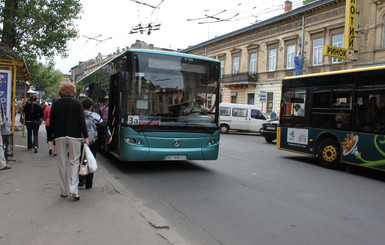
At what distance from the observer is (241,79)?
35.2 m

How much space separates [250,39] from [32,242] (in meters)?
34.2

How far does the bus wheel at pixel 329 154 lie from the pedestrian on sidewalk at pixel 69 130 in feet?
22.9

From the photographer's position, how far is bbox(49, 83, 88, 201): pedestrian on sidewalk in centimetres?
498

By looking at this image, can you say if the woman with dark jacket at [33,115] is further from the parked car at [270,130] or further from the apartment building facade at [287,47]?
the apartment building facade at [287,47]

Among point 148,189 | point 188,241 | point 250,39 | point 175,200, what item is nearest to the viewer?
point 188,241

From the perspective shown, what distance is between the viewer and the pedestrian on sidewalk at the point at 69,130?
16.4 ft

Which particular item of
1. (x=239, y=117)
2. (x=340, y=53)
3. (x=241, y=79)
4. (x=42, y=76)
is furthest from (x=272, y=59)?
(x=42, y=76)

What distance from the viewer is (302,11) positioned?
92.4ft

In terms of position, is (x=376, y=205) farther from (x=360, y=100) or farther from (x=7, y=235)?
(x=7, y=235)

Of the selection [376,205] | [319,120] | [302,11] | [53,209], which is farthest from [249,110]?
[53,209]

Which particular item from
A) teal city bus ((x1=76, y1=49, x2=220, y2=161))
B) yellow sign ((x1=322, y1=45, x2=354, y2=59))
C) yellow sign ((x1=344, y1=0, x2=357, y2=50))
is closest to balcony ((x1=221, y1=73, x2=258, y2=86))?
yellow sign ((x1=344, y1=0, x2=357, y2=50))

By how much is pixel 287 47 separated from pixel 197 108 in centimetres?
2493

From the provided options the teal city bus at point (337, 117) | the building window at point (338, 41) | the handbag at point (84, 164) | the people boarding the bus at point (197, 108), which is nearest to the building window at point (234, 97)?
the building window at point (338, 41)

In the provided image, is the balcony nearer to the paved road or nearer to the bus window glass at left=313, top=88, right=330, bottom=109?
the bus window glass at left=313, top=88, right=330, bottom=109
